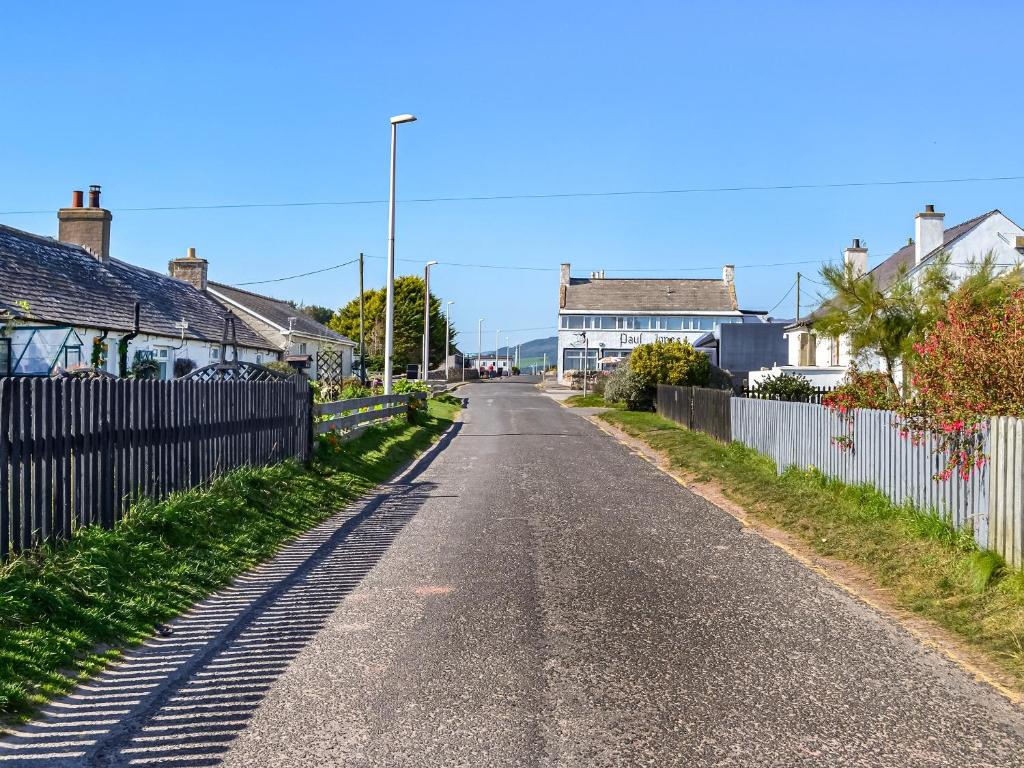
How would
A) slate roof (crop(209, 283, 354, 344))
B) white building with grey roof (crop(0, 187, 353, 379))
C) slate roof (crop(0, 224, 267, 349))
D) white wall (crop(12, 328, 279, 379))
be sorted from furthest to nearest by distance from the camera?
slate roof (crop(209, 283, 354, 344))
white wall (crop(12, 328, 279, 379))
slate roof (crop(0, 224, 267, 349))
white building with grey roof (crop(0, 187, 353, 379))

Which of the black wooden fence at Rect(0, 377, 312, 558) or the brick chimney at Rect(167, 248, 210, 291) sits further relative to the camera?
the brick chimney at Rect(167, 248, 210, 291)

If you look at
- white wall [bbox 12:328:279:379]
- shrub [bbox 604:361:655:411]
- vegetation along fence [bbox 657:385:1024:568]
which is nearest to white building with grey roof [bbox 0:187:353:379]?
white wall [bbox 12:328:279:379]

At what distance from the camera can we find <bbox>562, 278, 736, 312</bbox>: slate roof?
93.2 metres

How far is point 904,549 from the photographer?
9055mm

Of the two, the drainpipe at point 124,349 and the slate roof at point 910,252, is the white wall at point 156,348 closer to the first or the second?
the drainpipe at point 124,349

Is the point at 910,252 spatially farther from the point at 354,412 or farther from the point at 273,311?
the point at 273,311

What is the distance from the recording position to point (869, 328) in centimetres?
1845

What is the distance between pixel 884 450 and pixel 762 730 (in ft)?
24.8

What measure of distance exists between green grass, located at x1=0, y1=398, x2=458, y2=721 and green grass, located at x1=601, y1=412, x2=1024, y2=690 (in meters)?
5.70

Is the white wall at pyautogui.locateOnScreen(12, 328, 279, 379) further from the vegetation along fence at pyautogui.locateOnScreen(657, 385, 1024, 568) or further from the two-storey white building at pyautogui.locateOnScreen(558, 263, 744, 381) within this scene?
the two-storey white building at pyautogui.locateOnScreen(558, 263, 744, 381)

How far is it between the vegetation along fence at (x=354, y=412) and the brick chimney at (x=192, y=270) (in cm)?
2518

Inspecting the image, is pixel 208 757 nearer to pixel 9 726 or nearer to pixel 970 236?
pixel 9 726

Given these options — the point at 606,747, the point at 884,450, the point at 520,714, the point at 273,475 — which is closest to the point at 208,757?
the point at 520,714

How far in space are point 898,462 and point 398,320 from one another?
86.0 metres
